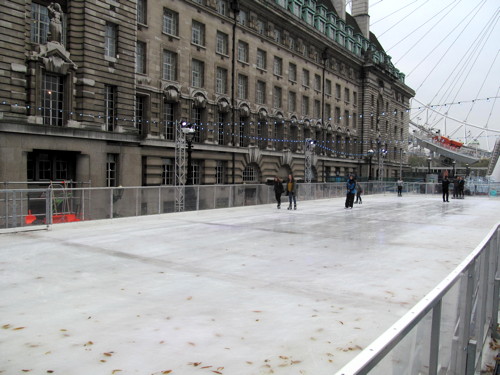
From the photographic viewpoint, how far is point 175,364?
172 inches

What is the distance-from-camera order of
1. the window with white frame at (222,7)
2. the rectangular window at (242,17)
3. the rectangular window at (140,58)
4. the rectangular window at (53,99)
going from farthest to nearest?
the rectangular window at (242,17) → the window with white frame at (222,7) → the rectangular window at (140,58) → the rectangular window at (53,99)

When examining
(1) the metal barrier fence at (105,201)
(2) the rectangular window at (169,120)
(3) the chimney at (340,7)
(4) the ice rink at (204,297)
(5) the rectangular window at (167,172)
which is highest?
(3) the chimney at (340,7)

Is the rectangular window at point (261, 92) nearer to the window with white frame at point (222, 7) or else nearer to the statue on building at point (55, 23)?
the window with white frame at point (222, 7)

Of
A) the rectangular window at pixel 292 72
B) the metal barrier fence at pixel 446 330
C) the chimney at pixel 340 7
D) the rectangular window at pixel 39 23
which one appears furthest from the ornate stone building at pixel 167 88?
the metal barrier fence at pixel 446 330

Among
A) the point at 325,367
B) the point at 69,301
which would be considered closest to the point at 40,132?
the point at 69,301

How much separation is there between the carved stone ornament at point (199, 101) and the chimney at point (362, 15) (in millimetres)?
46138

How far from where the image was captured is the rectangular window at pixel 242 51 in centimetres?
3856

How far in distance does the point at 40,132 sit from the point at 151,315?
19642mm

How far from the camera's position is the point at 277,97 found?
44.5 m

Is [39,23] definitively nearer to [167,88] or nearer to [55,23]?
[55,23]

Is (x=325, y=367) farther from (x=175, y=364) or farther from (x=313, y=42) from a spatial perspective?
(x=313, y=42)

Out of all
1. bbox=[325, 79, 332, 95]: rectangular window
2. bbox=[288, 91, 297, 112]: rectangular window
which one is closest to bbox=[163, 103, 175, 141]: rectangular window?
bbox=[288, 91, 297, 112]: rectangular window

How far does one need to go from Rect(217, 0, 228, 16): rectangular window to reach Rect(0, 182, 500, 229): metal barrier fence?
1867 cm

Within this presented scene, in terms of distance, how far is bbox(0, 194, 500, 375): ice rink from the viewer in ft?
14.9
